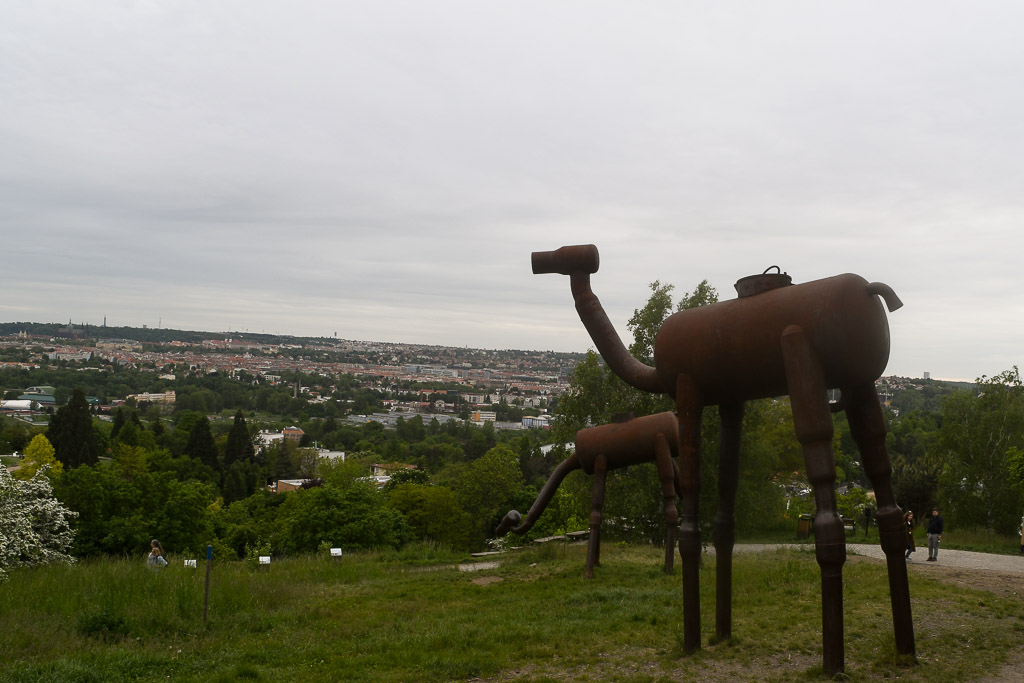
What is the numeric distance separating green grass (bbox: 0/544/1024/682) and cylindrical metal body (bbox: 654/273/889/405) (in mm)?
2811

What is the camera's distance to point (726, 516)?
868 cm

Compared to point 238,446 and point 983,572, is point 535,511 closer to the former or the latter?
point 983,572

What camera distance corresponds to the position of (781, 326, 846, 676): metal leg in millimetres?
6797

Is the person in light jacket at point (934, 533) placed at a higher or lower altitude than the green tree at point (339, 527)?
higher

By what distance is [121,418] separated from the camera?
90375 mm

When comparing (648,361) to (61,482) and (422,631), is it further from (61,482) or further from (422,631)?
A: (61,482)

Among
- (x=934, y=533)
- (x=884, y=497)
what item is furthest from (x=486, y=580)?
(x=934, y=533)

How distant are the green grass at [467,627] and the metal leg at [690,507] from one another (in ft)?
1.20

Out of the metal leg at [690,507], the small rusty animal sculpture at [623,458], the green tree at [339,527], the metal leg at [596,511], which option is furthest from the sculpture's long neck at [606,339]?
the green tree at [339,527]

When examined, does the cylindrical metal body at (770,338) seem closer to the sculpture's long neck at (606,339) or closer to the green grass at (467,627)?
the sculpture's long neck at (606,339)

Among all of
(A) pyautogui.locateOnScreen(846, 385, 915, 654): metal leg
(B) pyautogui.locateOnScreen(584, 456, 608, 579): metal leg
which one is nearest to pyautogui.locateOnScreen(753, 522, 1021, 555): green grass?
(B) pyautogui.locateOnScreen(584, 456, 608, 579): metal leg

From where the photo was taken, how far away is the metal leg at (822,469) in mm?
6797

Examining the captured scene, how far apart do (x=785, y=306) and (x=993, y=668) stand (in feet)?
13.3

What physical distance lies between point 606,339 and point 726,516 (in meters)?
2.54
